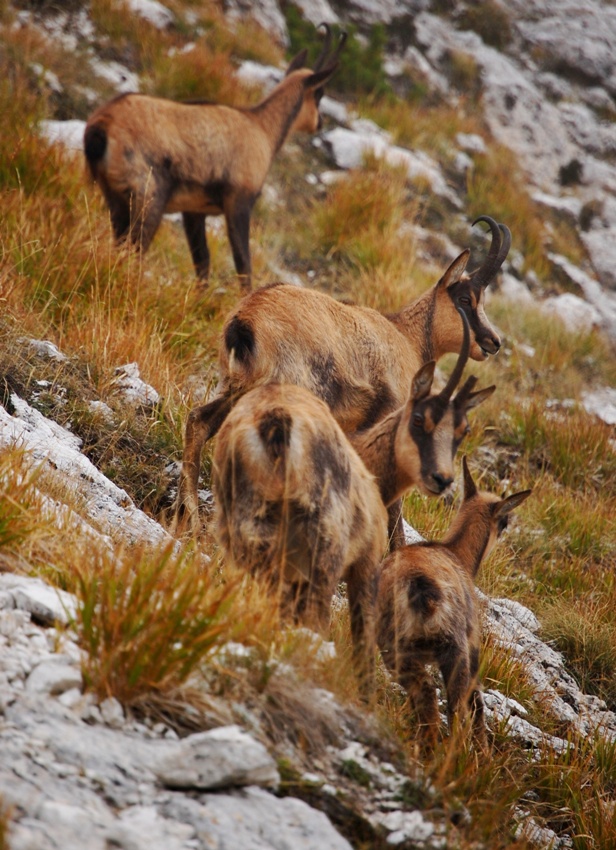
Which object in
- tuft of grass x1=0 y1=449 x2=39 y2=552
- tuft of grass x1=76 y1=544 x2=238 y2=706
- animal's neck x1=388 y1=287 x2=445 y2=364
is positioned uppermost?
tuft of grass x1=76 y1=544 x2=238 y2=706

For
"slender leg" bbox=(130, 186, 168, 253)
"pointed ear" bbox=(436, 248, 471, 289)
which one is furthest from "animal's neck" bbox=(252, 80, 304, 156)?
"pointed ear" bbox=(436, 248, 471, 289)

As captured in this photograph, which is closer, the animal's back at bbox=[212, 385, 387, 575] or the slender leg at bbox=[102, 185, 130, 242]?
the animal's back at bbox=[212, 385, 387, 575]

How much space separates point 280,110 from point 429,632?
6218 millimetres

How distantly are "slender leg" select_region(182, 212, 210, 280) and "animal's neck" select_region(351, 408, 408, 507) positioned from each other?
405 cm

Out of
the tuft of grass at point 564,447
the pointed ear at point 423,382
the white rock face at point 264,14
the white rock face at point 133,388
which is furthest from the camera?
the white rock face at point 264,14

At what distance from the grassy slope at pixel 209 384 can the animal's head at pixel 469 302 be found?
4.20 ft

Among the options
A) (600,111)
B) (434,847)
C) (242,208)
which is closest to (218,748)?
(434,847)

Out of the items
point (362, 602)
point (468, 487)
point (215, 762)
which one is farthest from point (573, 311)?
point (215, 762)

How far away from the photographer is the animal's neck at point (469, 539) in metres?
5.39

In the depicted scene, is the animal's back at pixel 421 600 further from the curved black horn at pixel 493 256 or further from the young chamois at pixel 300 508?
the curved black horn at pixel 493 256

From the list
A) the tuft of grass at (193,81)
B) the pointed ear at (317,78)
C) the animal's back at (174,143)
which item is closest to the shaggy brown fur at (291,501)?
the animal's back at (174,143)

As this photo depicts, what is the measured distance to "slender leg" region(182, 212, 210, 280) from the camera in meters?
8.66

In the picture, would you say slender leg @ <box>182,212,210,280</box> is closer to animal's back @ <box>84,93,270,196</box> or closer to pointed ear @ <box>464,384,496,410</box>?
animal's back @ <box>84,93,270,196</box>

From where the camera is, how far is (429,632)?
4602mm
